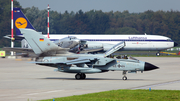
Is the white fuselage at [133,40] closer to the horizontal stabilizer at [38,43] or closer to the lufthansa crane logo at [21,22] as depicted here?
the lufthansa crane logo at [21,22]

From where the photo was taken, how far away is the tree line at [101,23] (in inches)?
5541

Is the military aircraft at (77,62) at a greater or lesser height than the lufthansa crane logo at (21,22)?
lesser

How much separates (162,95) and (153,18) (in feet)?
465

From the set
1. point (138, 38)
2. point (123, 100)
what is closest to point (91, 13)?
point (138, 38)

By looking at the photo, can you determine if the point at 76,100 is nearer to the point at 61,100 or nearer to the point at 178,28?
the point at 61,100

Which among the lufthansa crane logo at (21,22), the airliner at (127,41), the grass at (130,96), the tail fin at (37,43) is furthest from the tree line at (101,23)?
the grass at (130,96)

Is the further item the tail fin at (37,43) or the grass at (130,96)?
the tail fin at (37,43)

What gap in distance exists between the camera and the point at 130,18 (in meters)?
176

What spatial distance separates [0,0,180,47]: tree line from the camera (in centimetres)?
14075

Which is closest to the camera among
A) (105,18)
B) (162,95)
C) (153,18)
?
(162,95)

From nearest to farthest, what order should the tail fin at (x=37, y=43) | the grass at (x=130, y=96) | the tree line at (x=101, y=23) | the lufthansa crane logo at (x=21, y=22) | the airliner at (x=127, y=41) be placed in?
the grass at (x=130, y=96) → the tail fin at (x=37, y=43) → the lufthansa crane logo at (x=21, y=22) → the airliner at (x=127, y=41) → the tree line at (x=101, y=23)

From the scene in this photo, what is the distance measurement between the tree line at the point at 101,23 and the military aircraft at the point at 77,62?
109396mm

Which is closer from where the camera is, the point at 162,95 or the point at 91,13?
the point at 162,95

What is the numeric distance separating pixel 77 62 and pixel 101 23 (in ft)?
448
